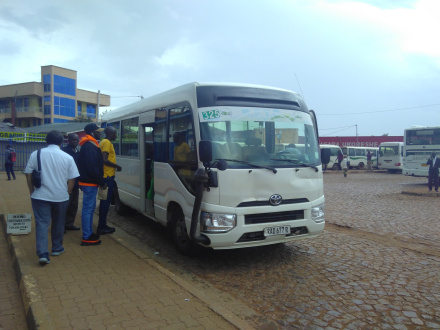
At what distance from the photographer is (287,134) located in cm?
573

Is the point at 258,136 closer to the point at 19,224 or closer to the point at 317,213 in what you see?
the point at 317,213

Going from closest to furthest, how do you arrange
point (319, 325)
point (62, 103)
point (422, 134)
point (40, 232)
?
point (319, 325) → point (40, 232) → point (422, 134) → point (62, 103)

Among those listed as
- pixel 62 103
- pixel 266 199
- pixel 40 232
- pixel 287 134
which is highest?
pixel 62 103

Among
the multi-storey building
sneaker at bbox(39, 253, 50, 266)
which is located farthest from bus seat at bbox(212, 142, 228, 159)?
the multi-storey building

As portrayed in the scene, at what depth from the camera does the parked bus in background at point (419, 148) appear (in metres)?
19.6

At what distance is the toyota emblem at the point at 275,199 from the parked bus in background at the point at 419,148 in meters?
16.9

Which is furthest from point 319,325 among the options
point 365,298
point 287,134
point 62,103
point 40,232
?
point 62,103

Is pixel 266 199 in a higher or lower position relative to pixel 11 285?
higher

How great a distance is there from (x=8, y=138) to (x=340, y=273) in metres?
21.0

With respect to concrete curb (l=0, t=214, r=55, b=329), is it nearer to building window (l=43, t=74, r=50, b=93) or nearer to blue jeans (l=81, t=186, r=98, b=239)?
blue jeans (l=81, t=186, r=98, b=239)

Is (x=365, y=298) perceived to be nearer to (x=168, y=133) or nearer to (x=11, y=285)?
(x=168, y=133)

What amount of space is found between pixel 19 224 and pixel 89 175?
1.85 m

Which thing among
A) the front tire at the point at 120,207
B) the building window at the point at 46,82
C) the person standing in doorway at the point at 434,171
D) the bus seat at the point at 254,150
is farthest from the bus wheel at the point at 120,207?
the building window at the point at 46,82

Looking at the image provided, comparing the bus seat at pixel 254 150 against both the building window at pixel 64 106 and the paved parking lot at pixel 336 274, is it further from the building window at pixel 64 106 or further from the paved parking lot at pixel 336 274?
the building window at pixel 64 106
